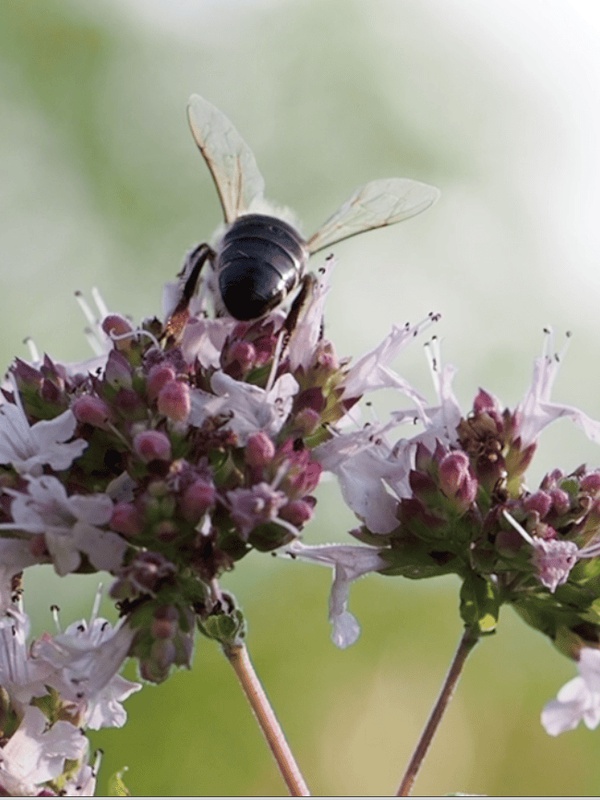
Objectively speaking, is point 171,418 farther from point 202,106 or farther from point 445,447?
point 202,106

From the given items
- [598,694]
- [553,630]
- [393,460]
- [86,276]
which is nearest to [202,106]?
[393,460]

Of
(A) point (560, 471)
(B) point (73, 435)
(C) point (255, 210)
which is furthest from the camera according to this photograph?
(C) point (255, 210)

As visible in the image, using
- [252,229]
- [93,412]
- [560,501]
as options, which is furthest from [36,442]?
[560,501]

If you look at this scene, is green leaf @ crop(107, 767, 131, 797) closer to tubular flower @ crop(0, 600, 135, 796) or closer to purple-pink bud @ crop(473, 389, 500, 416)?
tubular flower @ crop(0, 600, 135, 796)

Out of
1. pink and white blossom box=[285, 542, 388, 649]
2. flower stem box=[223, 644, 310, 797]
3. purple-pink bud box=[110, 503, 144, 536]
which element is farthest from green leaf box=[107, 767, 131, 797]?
purple-pink bud box=[110, 503, 144, 536]

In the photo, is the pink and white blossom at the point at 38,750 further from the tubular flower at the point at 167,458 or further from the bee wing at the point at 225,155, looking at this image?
the bee wing at the point at 225,155

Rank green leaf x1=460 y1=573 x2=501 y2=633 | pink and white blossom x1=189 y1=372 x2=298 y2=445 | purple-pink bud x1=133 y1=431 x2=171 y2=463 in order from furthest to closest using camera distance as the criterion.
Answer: green leaf x1=460 y1=573 x2=501 y2=633 < pink and white blossom x1=189 y1=372 x2=298 y2=445 < purple-pink bud x1=133 y1=431 x2=171 y2=463

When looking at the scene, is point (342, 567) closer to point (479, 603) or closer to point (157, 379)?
point (479, 603)
